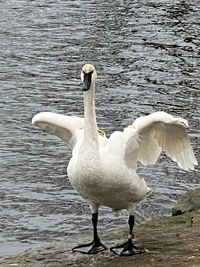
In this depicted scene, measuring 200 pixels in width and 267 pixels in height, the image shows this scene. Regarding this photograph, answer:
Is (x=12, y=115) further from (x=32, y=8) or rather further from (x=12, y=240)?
(x=32, y=8)

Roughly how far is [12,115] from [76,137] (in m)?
6.79

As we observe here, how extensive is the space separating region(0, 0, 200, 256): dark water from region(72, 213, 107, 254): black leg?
3.74ft

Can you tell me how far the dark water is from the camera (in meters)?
11.1

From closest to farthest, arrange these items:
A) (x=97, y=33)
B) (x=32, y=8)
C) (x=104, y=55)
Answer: (x=104, y=55)
(x=97, y=33)
(x=32, y=8)

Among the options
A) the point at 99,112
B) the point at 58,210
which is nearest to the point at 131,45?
the point at 99,112

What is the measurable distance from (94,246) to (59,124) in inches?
51.4

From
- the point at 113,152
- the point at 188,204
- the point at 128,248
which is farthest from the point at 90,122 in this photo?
the point at 188,204

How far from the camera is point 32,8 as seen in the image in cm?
2716

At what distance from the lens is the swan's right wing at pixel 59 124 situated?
343 inches

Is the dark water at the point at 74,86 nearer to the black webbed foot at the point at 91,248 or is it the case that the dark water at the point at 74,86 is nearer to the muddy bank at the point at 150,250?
the muddy bank at the point at 150,250

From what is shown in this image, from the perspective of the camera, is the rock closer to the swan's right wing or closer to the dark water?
the dark water

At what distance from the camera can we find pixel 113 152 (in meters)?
8.20

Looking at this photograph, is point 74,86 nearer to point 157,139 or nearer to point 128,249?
point 157,139

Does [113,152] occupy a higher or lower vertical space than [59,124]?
lower
